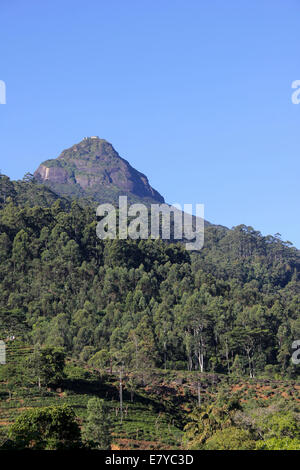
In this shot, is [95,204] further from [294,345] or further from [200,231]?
[294,345]

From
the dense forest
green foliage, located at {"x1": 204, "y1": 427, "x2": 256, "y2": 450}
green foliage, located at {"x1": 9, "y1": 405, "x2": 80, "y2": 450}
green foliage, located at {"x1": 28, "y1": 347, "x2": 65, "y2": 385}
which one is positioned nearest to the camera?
green foliage, located at {"x1": 9, "y1": 405, "x2": 80, "y2": 450}

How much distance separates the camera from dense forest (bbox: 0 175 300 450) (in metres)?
62.7

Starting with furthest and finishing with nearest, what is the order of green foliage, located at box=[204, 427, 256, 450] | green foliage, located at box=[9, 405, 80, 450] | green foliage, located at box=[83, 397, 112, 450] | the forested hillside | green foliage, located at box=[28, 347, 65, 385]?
the forested hillside → green foliage, located at box=[28, 347, 65, 385] → green foliage, located at box=[83, 397, 112, 450] → green foliage, located at box=[204, 427, 256, 450] → green foliage, located at box=[9, 405, 80, 450]

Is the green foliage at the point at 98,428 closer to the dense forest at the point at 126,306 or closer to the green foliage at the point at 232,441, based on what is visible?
the green foliage at the point at 232,441

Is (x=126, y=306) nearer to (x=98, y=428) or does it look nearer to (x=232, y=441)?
(x=98, y=428)

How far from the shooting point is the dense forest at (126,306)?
62688 mm

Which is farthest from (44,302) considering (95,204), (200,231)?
(200,231)

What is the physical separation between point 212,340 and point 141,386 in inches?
681

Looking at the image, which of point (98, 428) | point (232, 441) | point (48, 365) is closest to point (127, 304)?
point (48, 365)

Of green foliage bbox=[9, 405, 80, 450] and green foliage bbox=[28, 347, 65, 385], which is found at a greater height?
green foliage bbox=[28, 347, 65, 385]

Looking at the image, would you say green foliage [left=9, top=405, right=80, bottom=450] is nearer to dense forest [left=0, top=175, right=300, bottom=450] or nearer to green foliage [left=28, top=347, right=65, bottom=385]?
green foliage [left=28, top=347, right=65, bottom=385]

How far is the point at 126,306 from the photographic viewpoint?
72625 millimetres

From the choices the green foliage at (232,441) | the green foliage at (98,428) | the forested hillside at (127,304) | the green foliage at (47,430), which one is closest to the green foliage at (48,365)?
the green foliage at (98,428)

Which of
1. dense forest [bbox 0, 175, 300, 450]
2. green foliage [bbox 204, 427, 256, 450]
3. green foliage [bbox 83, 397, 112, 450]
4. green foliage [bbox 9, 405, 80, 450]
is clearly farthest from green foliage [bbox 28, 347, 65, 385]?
green foliage [bbox 204, 427, 256, 450]
